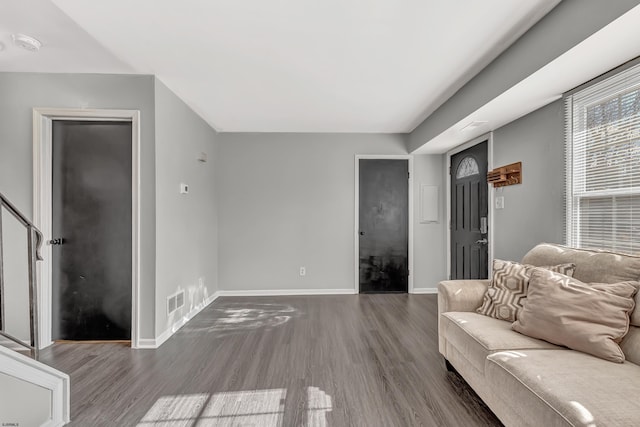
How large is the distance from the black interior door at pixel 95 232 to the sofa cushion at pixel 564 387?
3.11 metres

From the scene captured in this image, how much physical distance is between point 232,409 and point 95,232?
7.13 feet

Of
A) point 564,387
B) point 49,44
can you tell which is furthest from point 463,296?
point 49,44

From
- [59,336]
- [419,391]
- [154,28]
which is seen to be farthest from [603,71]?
[59,336]

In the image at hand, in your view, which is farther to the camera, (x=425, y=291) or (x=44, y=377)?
(x=425, y=291)

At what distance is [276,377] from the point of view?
7.55ft

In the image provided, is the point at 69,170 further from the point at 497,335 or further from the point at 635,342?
the point at 635,342

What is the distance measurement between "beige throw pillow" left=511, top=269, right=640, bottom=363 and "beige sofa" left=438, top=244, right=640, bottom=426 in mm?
52

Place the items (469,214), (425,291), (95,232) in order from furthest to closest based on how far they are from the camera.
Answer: (425,291) < (469,214) < (95,232)

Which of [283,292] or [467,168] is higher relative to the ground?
[467,168]

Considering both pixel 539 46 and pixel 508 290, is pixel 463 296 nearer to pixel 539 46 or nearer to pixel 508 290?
pixel 508 290

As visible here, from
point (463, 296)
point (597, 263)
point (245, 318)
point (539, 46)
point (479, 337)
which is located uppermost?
point (539, 46)

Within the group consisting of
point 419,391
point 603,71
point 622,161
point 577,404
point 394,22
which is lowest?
point 419,391

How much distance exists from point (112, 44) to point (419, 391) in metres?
3.35

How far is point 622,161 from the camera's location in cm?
211
